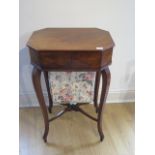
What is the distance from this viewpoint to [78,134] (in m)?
2.04

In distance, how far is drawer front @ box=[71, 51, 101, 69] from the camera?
1.59 m

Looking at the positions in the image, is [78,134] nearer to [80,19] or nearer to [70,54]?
[70,54]

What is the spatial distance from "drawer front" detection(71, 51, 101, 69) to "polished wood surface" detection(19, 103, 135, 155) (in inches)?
25.6

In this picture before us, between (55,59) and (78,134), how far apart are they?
2.42 feet

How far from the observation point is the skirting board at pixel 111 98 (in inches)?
93.0

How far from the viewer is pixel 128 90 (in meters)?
2.45

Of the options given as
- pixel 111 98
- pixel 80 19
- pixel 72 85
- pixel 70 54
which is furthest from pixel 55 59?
pixel 111 98

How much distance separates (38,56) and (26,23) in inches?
23.4

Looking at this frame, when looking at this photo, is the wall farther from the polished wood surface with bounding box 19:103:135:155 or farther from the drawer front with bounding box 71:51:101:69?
the drawer front with bounding box 71:51:101:69

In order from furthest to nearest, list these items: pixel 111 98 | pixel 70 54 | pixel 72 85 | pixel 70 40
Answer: pixel 111 98 < pixel 72 85 < pixel 70 40 < pixel 70 54

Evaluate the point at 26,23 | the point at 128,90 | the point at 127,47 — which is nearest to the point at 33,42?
the point at 26,23

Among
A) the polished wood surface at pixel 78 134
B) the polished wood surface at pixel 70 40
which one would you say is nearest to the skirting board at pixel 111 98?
the polished wood surface at pixel 78 134
